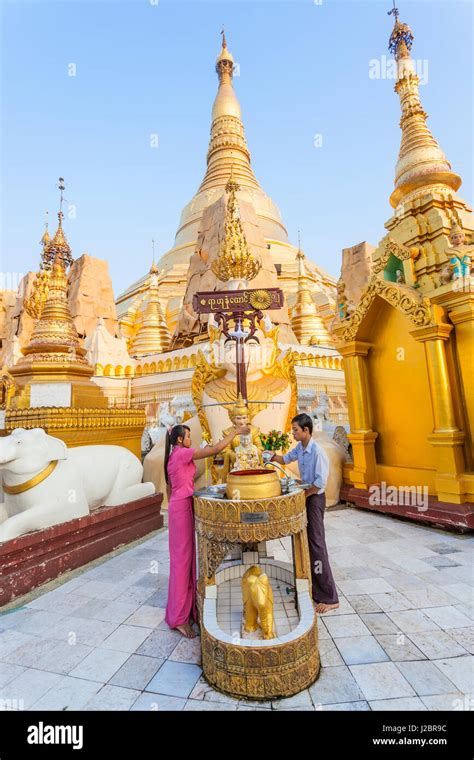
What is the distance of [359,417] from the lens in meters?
6.60

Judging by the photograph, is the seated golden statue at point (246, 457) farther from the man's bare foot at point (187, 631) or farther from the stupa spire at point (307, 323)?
the stupa spire at point (307, 323)

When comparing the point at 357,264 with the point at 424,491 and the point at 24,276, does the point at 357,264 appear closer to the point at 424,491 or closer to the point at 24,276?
the point at 424,491

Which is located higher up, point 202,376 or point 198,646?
point 202,376

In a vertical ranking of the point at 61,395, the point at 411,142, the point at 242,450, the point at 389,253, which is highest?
the point at 411,142

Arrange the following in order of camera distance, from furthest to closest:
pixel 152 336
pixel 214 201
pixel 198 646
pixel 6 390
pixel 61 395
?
pixel 214 201 < pixel 152 336 < pixel 6 390 < pixel 61 395 < pixel 198 646

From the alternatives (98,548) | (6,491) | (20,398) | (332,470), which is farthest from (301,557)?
(20,398)

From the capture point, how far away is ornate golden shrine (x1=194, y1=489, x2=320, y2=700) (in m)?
2.03

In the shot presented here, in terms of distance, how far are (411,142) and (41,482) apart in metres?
9.29

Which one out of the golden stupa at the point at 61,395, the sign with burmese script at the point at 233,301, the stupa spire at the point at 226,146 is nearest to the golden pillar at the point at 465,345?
the sign with burmese script at the point at 233,301

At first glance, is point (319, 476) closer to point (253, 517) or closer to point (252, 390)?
point (253, 517)

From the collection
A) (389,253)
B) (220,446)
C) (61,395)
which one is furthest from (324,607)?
(389,253)

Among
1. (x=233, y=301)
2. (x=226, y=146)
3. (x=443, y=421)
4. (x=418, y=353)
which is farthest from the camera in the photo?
(x=226, y=146)
